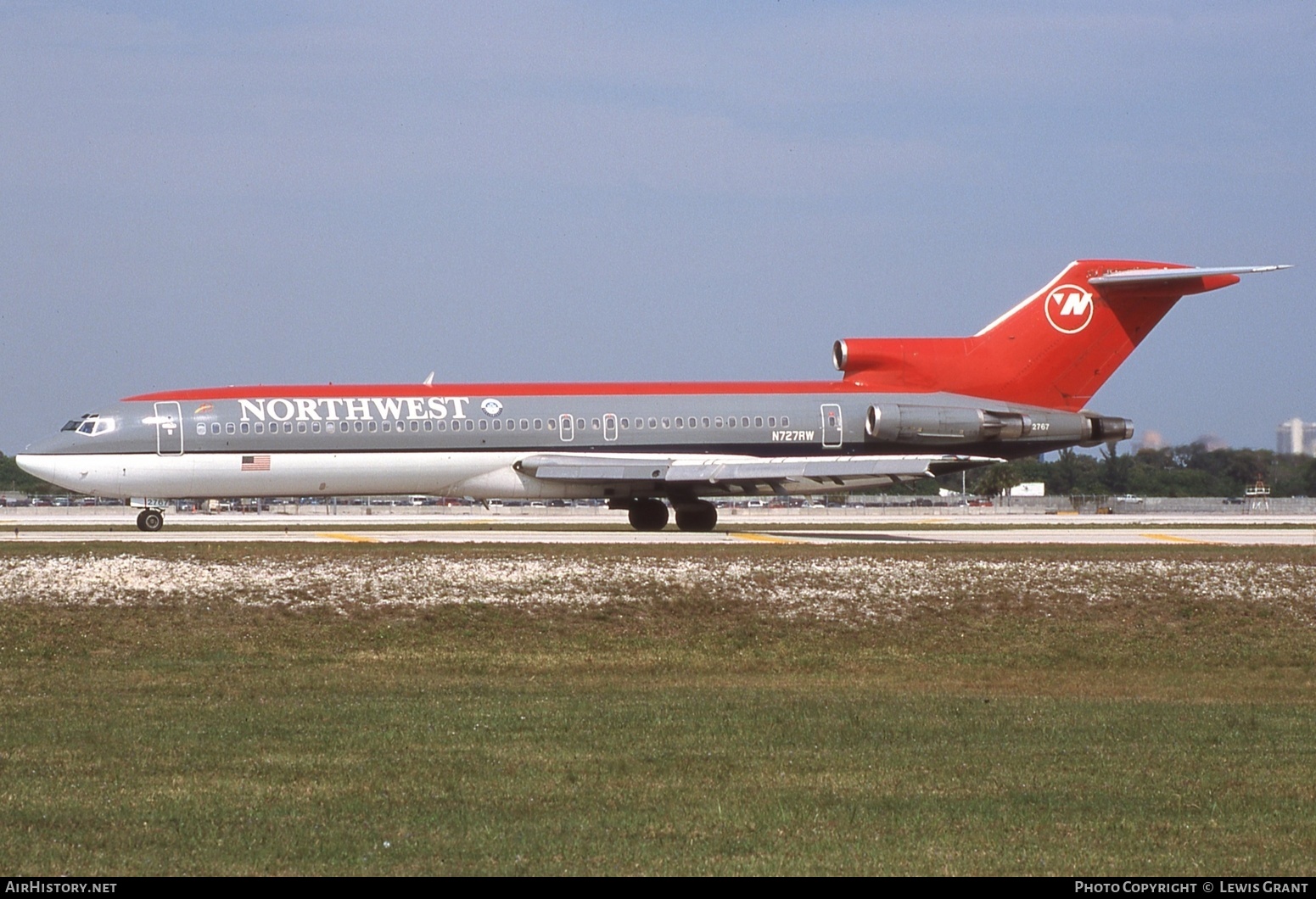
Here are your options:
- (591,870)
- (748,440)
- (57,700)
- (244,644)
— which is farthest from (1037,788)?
(748,440)

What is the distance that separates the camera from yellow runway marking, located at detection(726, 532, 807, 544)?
34438 millimetres

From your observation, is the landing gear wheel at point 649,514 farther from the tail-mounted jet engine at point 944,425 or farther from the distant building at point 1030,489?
the distant building at point 1030,489

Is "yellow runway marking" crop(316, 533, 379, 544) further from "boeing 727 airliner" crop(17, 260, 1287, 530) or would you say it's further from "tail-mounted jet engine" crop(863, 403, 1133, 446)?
"tail-mounted jet engine" crop(863, 403, 1133, 446)

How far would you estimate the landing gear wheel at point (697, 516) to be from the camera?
40875 millimetres

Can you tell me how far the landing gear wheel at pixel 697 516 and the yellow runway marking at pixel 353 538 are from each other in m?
8.59

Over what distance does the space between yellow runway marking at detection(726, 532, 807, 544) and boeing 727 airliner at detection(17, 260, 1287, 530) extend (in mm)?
1337

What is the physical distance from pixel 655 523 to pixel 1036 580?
17.5m

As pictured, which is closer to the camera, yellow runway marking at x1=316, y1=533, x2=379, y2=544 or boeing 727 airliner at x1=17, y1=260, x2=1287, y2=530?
yellow runway marking at x1=316, y1=533, x2=379, y2=544

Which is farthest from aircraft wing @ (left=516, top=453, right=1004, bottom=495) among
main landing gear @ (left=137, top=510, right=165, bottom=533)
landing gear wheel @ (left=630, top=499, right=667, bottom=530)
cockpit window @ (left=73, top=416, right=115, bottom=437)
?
cockpit window @ (left=73, top=416, right=115, bottom=437)

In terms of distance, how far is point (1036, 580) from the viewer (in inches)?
1021

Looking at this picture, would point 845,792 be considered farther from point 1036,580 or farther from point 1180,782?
point 1036,580

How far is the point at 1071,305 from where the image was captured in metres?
42.4

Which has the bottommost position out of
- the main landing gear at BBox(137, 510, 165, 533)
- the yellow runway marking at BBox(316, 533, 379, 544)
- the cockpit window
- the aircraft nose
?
the yellow runway marking at BBox(316, 533, 379, 544)

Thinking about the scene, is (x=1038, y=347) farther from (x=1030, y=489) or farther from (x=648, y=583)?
(x=1030, y=489)
